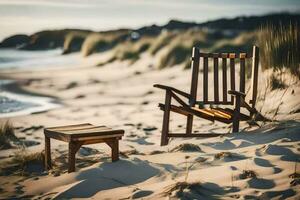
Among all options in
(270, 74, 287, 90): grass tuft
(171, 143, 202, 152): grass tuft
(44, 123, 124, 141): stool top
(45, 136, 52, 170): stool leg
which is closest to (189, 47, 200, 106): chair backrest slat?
(171, 143, 202, 152): grass tuft

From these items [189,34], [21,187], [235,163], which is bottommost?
[21,187]

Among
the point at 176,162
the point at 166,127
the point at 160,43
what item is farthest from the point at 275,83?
the point at 160,43

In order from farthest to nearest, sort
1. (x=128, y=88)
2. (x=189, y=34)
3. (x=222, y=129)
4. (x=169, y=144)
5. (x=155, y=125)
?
(x=189, y=34) → (x=128, y=88) → (x=155, y=125) → (x=222, y=129) → (x=169, y=144)

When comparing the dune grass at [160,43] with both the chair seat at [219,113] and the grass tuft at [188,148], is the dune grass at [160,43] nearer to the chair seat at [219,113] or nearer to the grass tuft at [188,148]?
the chair seat at [219,113]

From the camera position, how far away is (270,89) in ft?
23.5

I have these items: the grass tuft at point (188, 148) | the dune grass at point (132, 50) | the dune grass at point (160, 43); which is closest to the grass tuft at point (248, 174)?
the grass tuft at point (188, 148)

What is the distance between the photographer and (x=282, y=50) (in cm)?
732

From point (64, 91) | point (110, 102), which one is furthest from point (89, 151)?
point (64, 91)

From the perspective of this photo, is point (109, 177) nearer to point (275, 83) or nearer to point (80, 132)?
point (80, 132)

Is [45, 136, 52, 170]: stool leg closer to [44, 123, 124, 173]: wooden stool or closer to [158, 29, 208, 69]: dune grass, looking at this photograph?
[44, 123, 124, 173]: wooden stool

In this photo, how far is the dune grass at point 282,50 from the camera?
688 centimetres

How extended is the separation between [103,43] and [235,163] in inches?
696

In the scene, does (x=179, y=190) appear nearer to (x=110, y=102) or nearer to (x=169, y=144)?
(x=169, y=144)

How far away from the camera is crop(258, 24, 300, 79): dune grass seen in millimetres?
6883
